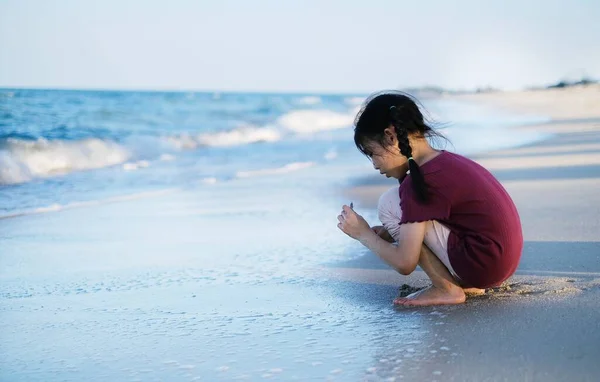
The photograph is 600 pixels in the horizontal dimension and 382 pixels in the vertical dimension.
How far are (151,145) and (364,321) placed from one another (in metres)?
12.5

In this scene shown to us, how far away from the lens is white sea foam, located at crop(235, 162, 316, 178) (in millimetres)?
9302

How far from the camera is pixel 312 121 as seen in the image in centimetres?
2675

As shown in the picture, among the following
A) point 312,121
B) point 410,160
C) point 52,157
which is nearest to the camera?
point 410,160

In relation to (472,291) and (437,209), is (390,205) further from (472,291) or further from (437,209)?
(472,291)

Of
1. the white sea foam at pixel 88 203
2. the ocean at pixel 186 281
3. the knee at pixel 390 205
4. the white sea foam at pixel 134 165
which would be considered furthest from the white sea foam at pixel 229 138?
the knee at pixel 390 205

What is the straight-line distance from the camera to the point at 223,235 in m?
5.16

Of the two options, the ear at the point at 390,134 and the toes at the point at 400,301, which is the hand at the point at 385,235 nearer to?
the toes at the point at 400,301

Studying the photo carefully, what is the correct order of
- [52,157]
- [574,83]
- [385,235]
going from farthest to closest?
[574,83] → [52,157] → [385,235]

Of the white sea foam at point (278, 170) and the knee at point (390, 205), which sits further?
the white sea foam at point (278, 170)

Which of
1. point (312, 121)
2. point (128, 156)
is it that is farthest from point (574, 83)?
point (128, 156)

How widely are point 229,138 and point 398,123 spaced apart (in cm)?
1519

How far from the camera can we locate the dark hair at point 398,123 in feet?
9.61

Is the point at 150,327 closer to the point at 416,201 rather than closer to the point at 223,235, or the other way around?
the point at 416,201

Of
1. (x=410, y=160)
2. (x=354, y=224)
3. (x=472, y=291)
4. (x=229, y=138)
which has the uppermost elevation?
(x=229, y=138)
